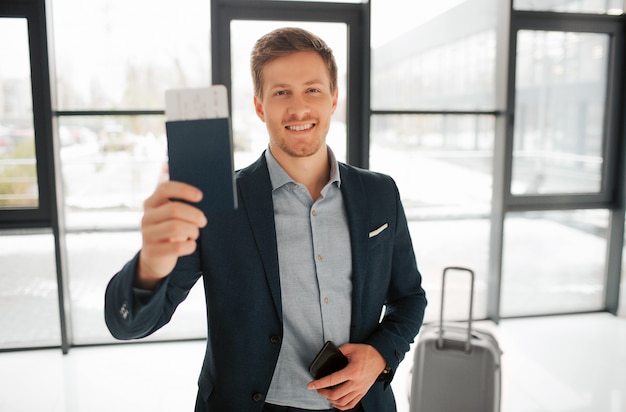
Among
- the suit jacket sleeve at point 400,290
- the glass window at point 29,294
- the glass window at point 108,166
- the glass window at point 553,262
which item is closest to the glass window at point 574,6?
the glass window at point 553,262

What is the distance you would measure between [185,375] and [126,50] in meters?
2.28

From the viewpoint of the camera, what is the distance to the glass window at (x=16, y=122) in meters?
3.36

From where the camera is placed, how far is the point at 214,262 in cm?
113

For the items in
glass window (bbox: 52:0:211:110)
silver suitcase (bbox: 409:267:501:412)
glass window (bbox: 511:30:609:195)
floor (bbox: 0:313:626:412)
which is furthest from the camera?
glass window (bbox: 511:30:609:195)

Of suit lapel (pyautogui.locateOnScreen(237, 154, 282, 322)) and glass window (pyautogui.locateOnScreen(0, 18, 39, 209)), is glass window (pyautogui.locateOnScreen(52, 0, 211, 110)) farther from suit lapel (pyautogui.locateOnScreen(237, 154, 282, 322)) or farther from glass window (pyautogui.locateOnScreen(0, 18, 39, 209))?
suit lapel (pyautogui.locateOnScreen(237, 154, 282, 322))

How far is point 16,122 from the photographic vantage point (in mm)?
3441

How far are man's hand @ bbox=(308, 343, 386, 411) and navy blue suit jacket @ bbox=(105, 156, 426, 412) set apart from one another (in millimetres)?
39

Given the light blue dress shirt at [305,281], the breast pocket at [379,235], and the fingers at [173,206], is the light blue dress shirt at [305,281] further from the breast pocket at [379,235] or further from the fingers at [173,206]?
the fingers at [173,206]

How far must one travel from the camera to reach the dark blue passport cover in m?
0.81

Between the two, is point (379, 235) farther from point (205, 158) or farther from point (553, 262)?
point (553, 262)

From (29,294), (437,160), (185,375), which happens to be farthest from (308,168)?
(29,294)

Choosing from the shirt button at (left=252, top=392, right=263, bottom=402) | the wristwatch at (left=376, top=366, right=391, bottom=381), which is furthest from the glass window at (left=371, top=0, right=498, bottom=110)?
the shirt button at (left=252, top=392, right=263, bottom=402)

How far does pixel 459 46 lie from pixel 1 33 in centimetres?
330

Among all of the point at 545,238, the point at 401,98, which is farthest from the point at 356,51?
the point at 545,238
